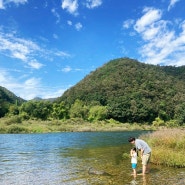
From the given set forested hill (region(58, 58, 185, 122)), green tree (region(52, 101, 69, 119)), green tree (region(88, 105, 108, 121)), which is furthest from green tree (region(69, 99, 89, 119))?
forested hill (region(58, 58, 185, 122))

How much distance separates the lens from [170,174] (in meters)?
19.9

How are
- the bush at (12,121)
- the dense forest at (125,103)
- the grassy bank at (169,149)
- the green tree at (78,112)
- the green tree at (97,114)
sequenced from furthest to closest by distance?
the green tree at (78,112) → the dense forest at (125,103) → the green tree at (97,114) → the bush at (12,121) → the grassy bank at (169,149)

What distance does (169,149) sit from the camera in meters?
24.8

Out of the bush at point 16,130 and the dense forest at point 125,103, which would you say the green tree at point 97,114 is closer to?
the dense forest at point 125,103

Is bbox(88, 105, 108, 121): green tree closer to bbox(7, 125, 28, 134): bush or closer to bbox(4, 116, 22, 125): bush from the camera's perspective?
bbox(4, 116, 22, 125): bush

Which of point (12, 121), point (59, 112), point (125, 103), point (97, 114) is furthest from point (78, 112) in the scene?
point (12, 121)

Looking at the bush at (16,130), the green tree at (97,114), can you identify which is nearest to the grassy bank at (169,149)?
the bush at (16,130)

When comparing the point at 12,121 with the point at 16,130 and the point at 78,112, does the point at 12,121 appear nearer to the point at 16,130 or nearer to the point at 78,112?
the point at 16,130

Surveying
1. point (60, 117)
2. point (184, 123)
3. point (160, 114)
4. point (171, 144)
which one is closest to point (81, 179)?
point (171, 144)

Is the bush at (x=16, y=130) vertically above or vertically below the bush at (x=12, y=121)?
below

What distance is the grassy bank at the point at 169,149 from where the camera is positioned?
2266 centimetres

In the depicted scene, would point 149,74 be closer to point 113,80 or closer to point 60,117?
point 113,80

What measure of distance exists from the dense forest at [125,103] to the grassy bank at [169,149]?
3871 inches

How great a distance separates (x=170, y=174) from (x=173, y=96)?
498 ft
